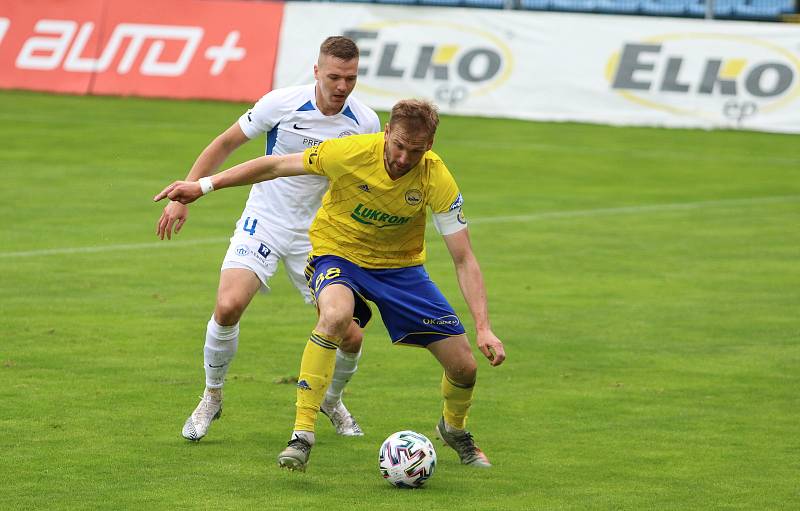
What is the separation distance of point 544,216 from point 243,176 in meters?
10.6

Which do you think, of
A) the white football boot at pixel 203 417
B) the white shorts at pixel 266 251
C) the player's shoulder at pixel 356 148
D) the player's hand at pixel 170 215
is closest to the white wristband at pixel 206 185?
the player's hand at pixel 170 215

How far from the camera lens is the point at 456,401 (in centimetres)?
796

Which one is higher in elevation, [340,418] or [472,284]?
[472,284]

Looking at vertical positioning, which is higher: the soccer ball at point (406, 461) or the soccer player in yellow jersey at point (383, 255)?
the soccer player in yellow jersey at point (383, 255)

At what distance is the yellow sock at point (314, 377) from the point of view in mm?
7551

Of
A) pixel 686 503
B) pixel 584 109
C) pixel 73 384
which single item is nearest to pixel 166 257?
pixel 73 384

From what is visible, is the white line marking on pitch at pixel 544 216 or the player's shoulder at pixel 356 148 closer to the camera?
the player's shoulder at pixel 356 148

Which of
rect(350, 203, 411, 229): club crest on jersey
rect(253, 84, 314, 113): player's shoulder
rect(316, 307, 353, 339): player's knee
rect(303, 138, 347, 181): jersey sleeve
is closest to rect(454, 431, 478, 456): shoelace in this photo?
rect(316, 307, 353, 339): player's knee

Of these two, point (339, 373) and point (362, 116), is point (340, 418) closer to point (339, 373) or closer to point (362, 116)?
point (339, 373)

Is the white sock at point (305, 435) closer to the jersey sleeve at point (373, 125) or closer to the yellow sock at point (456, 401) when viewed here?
the yellow sock at point (456, 401)

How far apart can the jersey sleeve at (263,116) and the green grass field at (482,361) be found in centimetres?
171

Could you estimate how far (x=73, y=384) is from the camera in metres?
9.59

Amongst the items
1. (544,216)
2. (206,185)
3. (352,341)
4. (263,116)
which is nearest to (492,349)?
(352,341)

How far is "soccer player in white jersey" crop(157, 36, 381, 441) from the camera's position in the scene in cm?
841
